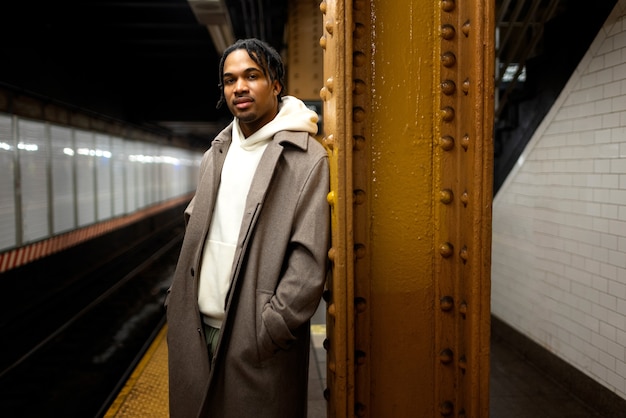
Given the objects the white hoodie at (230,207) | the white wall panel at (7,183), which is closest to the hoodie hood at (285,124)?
the white hoodie at (230,207)

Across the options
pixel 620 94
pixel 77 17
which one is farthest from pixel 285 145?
pixel 77 17

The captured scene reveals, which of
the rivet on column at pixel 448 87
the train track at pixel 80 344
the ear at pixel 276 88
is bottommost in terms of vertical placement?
the train track at pixel 80 344

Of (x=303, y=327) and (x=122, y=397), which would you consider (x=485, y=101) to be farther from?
(x=122, y=397)

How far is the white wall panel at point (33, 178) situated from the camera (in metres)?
7.39

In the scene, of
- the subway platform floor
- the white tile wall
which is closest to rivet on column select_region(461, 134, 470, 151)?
the white tile wall

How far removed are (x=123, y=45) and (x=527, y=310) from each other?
936 centimetres

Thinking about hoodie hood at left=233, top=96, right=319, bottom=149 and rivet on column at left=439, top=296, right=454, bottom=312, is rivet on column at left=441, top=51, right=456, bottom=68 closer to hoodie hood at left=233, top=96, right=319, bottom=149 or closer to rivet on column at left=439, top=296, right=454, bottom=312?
hoodie hood at left=233, top=96, right=319, bottom=149

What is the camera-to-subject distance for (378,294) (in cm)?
157

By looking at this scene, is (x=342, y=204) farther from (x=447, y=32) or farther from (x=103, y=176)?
(x=103, y=176)

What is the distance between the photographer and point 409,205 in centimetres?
156

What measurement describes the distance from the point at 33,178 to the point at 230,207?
7.32 meters

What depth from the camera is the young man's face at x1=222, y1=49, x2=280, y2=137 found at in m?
1.89

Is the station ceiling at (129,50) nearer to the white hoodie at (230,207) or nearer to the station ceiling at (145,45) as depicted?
the station ceiling at (145,45)

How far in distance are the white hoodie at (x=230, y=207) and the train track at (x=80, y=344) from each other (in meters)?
2.63
